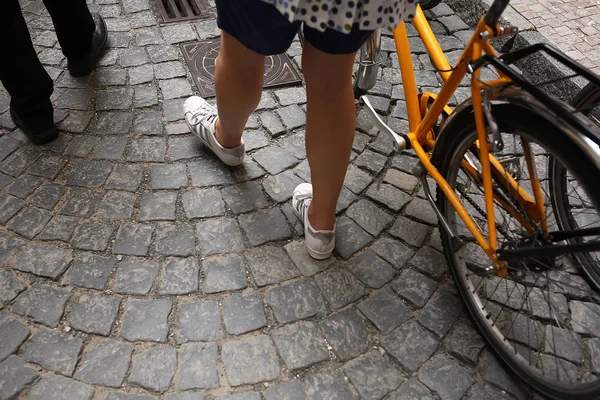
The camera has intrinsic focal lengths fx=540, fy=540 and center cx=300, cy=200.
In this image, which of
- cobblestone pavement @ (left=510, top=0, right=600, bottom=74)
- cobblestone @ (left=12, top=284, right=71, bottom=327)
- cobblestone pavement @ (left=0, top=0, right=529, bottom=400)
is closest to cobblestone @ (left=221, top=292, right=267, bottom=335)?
cobblestone pavement @ (left=0, top=0, right=529, bottom=400)

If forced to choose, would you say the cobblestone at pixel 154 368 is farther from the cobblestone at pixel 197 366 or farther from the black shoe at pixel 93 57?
the black shoe at pixel 93 57

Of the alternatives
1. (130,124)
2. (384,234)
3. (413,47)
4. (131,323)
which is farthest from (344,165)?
(413,47)

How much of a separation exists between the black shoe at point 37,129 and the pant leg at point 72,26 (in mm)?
456

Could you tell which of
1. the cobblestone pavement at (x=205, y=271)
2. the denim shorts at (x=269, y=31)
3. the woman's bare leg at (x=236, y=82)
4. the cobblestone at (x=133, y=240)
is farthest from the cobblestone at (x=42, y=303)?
the denim shorts at (x=269, y=31)

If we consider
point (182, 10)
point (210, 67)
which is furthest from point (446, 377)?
point (182, 10)

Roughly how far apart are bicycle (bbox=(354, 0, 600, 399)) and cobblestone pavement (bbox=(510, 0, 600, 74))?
943 mm

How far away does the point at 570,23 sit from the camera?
3.14 meters

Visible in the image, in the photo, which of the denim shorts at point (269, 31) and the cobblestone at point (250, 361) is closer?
the denim shorts at point (269, 31)

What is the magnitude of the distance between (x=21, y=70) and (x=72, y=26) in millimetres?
486

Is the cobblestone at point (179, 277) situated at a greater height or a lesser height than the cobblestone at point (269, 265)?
lesser

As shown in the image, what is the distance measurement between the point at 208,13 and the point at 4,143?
1446 mm

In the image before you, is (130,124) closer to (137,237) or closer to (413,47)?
(137,237)

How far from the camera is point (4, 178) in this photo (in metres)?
2.46

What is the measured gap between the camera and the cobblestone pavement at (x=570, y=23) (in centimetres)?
296
